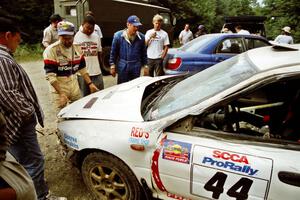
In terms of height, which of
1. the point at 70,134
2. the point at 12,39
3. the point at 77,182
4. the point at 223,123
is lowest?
the point at 77,182

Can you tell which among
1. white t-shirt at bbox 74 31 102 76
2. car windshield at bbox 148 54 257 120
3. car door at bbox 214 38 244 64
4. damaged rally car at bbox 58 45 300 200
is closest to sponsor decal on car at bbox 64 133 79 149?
damaged rally car at bbox 58 45 300 200

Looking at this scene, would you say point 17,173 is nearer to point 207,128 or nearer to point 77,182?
point 207,128

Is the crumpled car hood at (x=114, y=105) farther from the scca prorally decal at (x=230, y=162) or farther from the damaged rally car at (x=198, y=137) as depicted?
the scca prorally decal at (x=230, y=162)

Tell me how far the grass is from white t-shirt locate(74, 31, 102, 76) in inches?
375

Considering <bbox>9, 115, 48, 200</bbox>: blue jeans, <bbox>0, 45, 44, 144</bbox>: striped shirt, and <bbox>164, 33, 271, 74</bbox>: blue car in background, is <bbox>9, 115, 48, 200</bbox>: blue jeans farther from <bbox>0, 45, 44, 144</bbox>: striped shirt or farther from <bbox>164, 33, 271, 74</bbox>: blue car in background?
<bbox>164, 33, 271, 74</bbox>: blue car in background

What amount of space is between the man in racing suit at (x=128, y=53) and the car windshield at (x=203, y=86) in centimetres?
206

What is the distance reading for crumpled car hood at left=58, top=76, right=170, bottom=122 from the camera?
2600 millimetres

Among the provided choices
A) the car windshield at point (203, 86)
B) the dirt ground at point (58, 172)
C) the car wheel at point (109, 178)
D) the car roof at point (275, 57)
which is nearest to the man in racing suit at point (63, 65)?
the dirt ground at point (58, 172)

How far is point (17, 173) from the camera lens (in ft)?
4.87

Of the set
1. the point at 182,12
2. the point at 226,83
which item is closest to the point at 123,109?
the point at 226,83

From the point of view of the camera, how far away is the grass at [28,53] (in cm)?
1352

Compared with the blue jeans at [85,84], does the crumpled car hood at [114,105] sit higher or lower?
higher

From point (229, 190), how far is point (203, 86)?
84 centimetres

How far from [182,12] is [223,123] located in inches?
988
